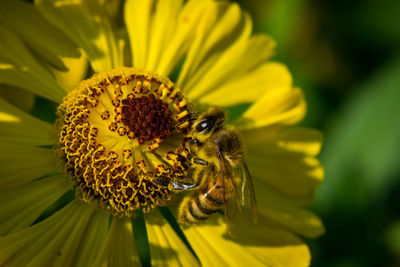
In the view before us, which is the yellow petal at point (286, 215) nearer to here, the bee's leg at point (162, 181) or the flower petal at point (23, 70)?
the bee's leg at point (162, 181)

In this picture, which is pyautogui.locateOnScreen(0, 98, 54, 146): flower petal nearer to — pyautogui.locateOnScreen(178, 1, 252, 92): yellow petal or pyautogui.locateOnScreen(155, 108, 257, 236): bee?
pyautogui.locateOnScreen(155, 108, 257, 236): bee

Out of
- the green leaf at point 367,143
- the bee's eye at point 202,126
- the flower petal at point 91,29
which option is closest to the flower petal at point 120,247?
the bee's eye at point 202,126

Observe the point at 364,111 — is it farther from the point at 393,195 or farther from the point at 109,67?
the point at 109,67

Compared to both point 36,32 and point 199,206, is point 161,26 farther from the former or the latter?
point 199,206

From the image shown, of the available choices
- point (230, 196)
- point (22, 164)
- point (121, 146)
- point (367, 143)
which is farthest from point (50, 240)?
point (367, 143)

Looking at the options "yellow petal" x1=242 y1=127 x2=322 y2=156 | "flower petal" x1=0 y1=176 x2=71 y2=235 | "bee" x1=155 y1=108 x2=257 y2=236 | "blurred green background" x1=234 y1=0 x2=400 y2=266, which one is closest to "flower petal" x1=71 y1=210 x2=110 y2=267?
"flower petal" x1=0 y1=176 x2=71 y2=235
